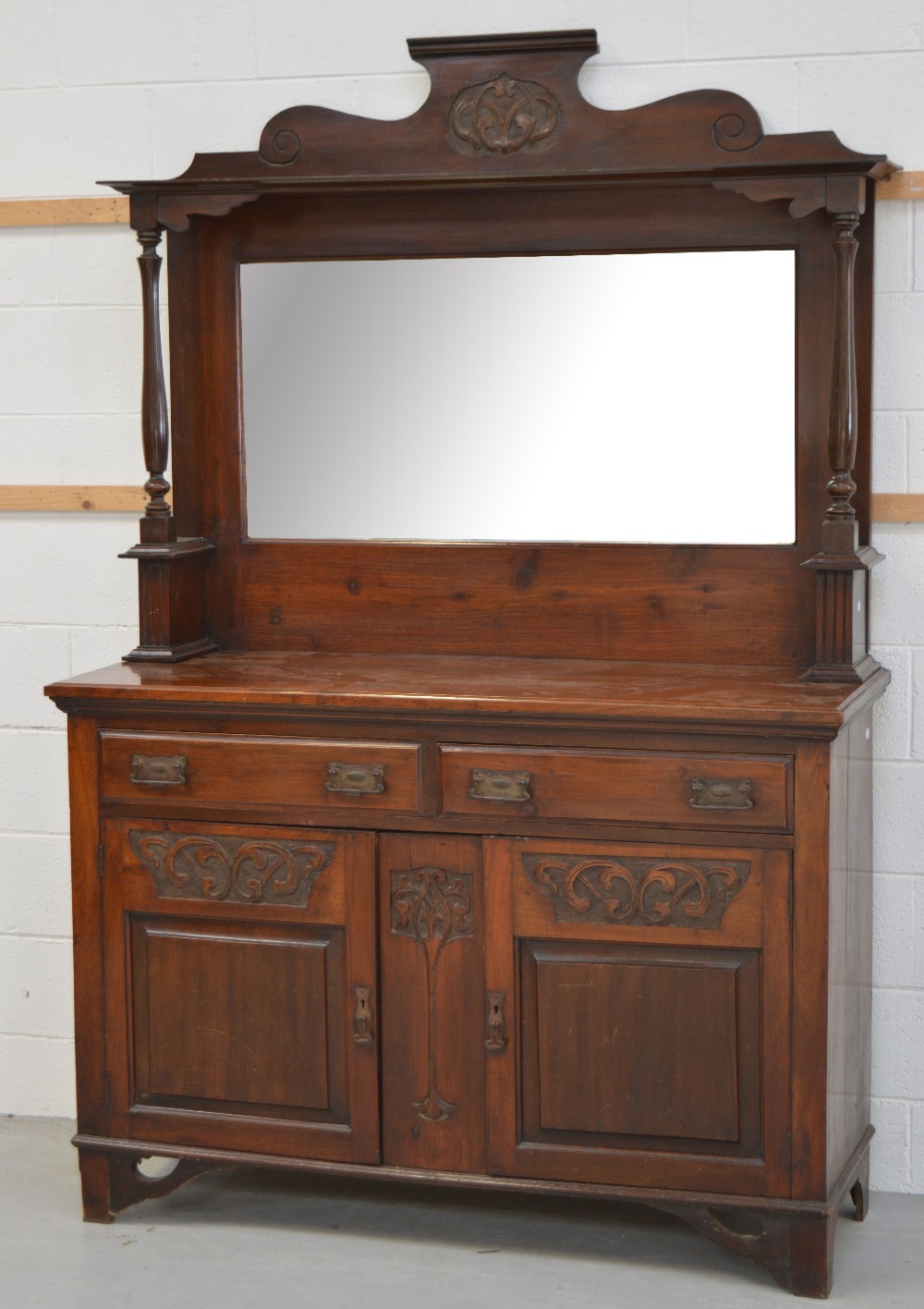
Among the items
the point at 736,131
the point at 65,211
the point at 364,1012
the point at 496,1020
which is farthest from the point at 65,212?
the point at 496,1020

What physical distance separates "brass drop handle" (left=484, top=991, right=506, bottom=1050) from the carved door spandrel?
0.07 ft

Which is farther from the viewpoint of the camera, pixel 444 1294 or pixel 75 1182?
pixel 75 1182

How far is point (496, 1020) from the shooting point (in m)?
Result: 3.07

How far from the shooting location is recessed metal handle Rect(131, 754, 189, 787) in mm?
3182

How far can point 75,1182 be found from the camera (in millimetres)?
3527

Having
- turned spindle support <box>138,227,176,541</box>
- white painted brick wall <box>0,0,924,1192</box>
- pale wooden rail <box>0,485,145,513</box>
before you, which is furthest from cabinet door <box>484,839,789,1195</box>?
pale wooden rail <box>0,485,145,513</box>

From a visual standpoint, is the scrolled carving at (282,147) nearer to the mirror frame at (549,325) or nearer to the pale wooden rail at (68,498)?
the mirror frame at (549,325)

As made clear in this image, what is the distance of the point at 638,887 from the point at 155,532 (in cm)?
124

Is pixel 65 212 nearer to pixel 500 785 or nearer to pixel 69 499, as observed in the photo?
pixel 69 499

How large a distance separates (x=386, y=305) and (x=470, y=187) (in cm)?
31

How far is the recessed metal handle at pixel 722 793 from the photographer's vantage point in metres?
2.92

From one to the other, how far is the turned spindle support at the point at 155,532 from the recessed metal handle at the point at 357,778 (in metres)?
0.54

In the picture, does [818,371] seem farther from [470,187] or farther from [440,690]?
[440,690]

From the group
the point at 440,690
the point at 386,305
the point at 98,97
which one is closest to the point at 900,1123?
the point at 440,690
